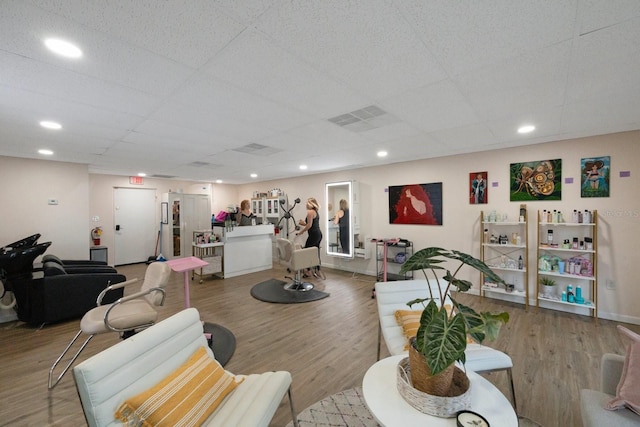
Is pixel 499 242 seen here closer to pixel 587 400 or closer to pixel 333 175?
pixel 587 400

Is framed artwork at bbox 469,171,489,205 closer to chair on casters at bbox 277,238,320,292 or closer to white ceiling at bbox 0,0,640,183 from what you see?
white ceiling at bbox 0,0,640,183

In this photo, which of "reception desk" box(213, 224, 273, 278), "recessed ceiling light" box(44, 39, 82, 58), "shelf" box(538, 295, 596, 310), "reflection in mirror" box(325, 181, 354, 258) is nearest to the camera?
"recessed ceiling light" box(44, 39, 82, 58)

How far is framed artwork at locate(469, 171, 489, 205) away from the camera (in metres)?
4.38

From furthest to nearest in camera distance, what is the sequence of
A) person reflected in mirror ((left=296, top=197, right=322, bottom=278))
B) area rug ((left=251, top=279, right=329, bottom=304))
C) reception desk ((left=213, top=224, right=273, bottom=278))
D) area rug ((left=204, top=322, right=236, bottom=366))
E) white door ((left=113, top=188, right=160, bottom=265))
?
white door ((left=113, top=188, right=160, bottom=265)) < reception desk ((left=213, top=224, right=273, bottom=278)) < person reflected in mirror ((left=296, top=197, right=322, bottom=278)) < area rug ((left=251, top=279, right=329, bottom=304)) < area rug ((left=204, top=322, right=236, bottom=366))

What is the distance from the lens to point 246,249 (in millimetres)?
5961

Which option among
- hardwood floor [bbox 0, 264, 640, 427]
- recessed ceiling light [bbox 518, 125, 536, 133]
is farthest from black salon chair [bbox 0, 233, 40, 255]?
recessed ceiling light [bbox 518, 125, 536, 133]

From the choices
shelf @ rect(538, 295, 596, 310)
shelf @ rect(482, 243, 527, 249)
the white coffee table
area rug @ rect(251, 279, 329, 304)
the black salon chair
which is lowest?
area rug @ rect(251, 279, 329, 304)

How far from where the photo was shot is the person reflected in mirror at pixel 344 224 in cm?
588

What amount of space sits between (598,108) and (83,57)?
4347 millimetres

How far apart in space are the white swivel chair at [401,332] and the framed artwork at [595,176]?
2.98 metres

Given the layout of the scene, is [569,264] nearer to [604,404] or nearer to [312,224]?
[604,404]

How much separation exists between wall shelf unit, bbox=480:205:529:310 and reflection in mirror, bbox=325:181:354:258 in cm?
248

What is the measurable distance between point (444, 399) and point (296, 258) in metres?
3.38

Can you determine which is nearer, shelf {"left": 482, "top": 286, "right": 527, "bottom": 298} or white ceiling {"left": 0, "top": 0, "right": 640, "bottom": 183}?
white ceiling {"left": 0, "top": 0, "right": 640, "bottom": 183}
